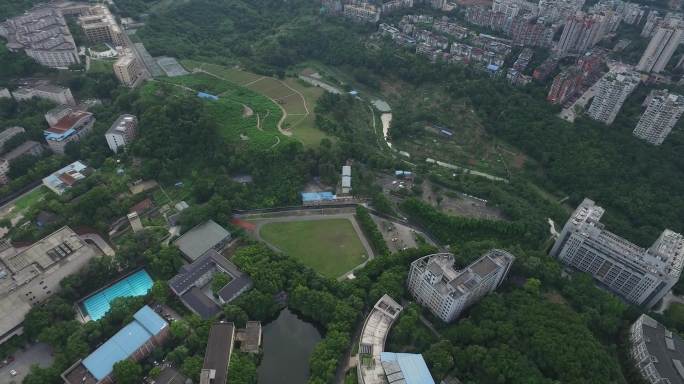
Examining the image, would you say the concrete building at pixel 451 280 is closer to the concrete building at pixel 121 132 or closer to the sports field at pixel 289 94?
the sports field at pixel 289 94

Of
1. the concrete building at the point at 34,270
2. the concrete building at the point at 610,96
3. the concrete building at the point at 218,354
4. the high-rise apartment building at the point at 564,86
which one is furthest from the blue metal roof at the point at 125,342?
the concrete building at the point at 610,96

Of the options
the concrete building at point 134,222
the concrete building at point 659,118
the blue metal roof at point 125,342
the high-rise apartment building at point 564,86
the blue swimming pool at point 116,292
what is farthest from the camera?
the high-rise apartment building at point 564,86

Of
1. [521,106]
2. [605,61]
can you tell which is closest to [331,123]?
[521,106]

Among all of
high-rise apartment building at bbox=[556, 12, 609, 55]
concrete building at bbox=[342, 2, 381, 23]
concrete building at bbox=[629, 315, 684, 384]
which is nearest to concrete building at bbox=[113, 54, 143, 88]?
concrete building at bbox=[342, 2, 381, 23]

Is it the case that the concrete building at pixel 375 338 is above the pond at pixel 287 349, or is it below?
above

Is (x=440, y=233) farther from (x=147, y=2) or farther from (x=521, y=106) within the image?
(x=147, y=2)

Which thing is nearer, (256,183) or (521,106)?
(256,183)
